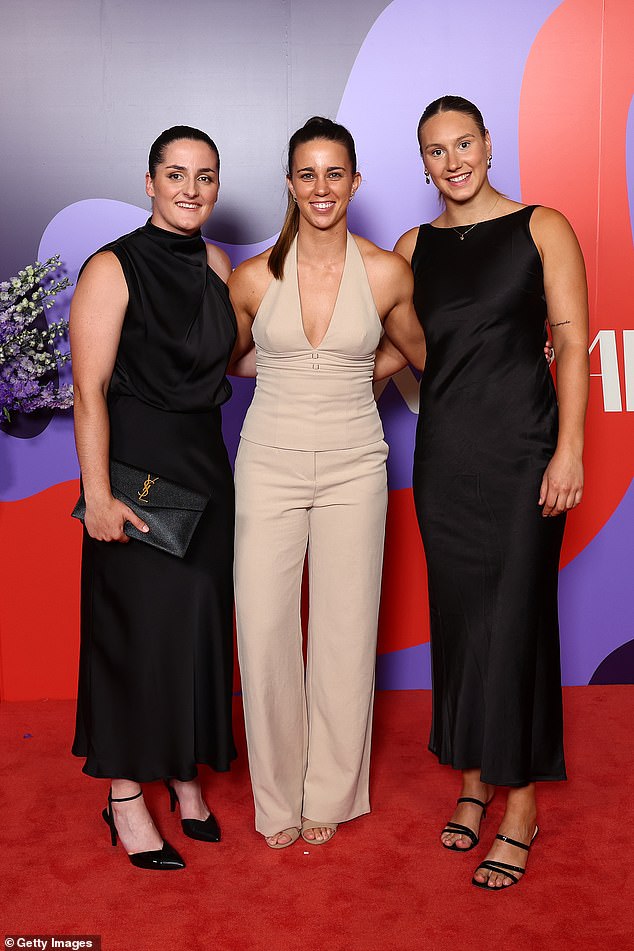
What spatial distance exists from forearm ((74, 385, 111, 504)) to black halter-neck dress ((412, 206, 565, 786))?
0.85 metres

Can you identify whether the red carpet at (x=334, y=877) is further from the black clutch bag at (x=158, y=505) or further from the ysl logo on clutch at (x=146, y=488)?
the ysl logo on clutch at (x=146, y=488)

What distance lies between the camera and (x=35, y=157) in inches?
136

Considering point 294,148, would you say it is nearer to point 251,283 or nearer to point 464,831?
point 251,283

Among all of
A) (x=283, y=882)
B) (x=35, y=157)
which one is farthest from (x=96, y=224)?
(x=283, y=882)

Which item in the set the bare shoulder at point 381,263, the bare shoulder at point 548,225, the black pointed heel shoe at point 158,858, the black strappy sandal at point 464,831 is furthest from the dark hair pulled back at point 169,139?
the black strappy sandal at point 464,831

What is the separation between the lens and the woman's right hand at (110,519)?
2.38 meters

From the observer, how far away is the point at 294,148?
8.10ft

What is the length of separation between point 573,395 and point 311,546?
807 millimetres

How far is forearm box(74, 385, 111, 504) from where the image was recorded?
A: 2.36 meters

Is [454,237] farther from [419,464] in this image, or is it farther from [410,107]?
[410,107]

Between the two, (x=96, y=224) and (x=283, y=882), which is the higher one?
(x=96, y=224)

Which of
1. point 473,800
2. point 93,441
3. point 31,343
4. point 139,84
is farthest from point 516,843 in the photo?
point 139,84

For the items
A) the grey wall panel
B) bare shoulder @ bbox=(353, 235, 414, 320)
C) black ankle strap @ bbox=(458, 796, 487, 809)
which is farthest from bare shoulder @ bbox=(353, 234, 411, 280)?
black ankle strap @ bbox=(458, 796, 487, 809)

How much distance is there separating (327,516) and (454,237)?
831 mm
